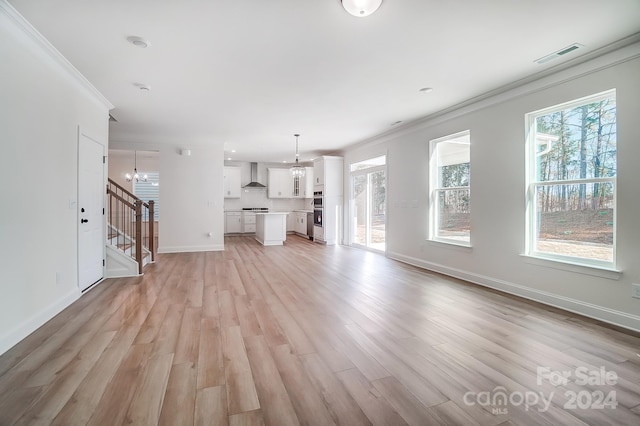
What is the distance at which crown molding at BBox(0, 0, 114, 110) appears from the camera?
7.66 feet

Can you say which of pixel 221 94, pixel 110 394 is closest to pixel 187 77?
pixel 221 94

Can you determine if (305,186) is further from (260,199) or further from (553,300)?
(553,300)

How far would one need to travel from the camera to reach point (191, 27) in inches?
101

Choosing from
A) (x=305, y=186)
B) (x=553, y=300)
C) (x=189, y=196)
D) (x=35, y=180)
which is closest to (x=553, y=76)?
(x=553, y=300)

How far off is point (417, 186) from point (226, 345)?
172 inches

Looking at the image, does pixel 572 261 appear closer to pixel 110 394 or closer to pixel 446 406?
pixel 446 406

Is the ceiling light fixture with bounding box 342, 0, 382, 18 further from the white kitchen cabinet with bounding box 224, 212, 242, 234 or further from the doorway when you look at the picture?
the white kitchen cabinet with bounding box 224, 212, 242, 234

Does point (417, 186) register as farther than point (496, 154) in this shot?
Yes

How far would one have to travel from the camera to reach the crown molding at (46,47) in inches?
92.0

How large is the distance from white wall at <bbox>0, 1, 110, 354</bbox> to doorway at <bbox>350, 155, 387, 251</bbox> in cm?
536

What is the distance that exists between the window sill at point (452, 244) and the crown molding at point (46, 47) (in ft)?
17.8

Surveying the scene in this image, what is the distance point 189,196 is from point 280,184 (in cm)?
400

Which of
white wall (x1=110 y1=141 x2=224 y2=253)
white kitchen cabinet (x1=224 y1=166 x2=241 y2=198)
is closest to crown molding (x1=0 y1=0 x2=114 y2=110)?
white wall (x1=110 y1=141 x2=224 y2=253)

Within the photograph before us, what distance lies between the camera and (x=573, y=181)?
131 inches
